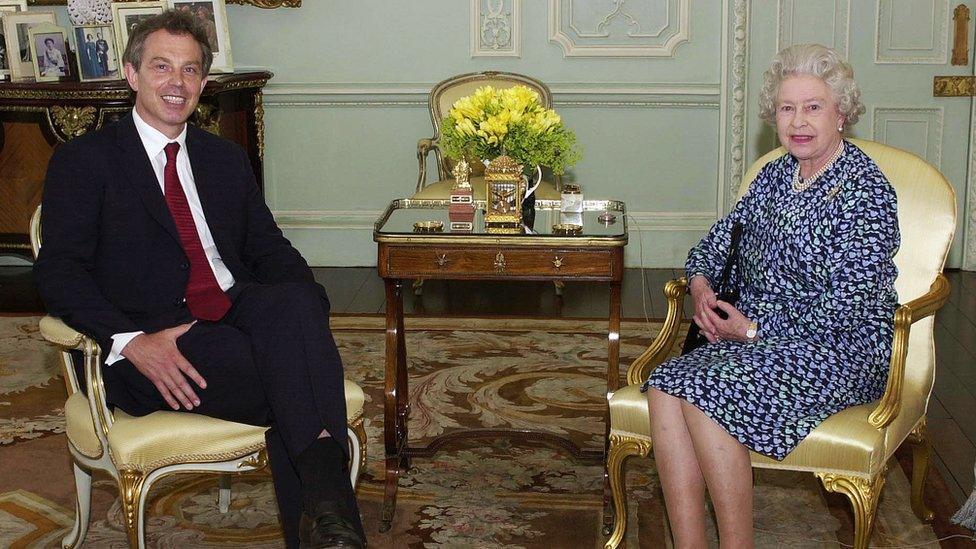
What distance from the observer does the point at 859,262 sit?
2.63 metres

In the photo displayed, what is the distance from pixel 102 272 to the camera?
2734 millimetres

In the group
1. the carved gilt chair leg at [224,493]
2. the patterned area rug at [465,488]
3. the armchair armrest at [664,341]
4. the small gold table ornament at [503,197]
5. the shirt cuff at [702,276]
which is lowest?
the patterned area rug at [465,488]

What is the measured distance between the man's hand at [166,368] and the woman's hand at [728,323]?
1.23 metres

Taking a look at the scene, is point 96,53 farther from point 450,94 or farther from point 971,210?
point 971,210

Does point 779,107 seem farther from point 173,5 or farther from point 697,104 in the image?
point 173,5

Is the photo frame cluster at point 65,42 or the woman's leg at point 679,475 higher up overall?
the photo frame cluster at point 65,42

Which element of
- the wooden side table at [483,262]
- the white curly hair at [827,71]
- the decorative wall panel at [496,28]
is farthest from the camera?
the decorative wall panel at [496,28]

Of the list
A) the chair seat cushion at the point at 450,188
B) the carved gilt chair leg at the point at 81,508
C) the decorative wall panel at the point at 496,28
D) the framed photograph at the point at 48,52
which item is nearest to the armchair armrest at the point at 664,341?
the carved gilt chair leg at the point at 81,508

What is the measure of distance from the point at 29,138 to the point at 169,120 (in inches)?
122

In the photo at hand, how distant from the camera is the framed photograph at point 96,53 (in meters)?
5.46

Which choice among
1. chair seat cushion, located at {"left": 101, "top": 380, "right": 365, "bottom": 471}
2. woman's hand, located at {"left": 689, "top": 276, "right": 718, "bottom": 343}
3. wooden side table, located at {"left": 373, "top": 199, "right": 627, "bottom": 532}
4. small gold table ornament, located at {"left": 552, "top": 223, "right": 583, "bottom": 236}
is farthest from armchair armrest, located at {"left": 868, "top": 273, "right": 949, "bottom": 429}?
chair seat cushion, located at {"left": 101, "top": 380, "right": 365, "bottom": 471}

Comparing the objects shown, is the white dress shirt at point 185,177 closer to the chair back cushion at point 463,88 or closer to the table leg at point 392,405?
the table leg at point 392,405

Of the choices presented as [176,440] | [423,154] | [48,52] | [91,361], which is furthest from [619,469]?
[48,52]

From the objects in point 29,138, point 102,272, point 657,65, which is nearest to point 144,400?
point 102,272
